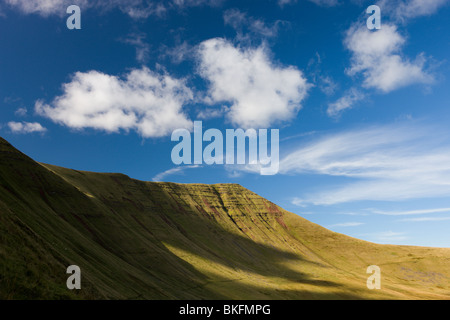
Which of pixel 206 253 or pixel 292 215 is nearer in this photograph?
pixel 206 253

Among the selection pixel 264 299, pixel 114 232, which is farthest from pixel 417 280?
pixel 114 232

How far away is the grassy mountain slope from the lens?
1292 inches

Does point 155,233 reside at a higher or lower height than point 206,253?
higher

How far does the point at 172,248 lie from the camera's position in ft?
307

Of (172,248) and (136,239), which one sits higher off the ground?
(136,239)

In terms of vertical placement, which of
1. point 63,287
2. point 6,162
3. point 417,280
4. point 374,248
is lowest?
point 417,280

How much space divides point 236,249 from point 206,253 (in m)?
22.9

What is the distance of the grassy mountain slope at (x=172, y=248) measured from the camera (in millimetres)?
32812

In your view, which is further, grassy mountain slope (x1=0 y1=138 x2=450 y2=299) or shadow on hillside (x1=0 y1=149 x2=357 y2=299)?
shadow on hillside (x1=0 y1=149 x2=357 y2=299)

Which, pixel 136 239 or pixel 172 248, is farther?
pixel 172 248

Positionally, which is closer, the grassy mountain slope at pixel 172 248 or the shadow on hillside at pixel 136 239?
the grassy mountain slope at pixel 172 248
